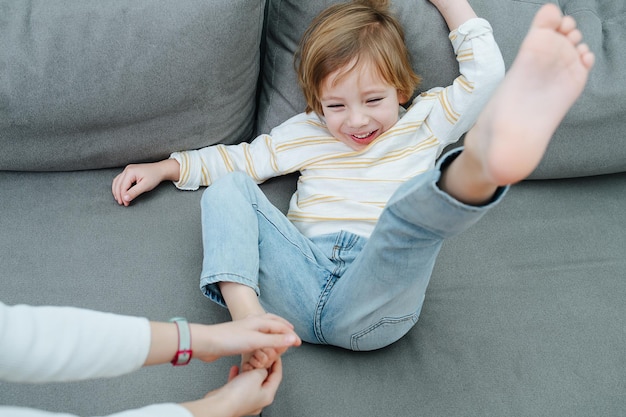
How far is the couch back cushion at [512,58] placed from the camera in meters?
1.31

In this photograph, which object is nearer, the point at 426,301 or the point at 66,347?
the point at 66,347

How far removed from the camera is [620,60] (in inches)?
54.1

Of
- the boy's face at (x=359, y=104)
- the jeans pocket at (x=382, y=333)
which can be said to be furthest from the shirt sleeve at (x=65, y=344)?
the boy's face at (x=359, y=104)

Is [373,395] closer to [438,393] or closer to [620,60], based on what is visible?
[438,393]

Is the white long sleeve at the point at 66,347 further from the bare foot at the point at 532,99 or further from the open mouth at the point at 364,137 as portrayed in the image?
the open mouth at the point at 364,137

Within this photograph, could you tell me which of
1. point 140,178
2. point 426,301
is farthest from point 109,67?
point 426,301

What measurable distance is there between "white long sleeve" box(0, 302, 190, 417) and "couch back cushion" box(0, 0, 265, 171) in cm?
64

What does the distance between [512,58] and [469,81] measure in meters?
0.18

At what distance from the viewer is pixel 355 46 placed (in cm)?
120

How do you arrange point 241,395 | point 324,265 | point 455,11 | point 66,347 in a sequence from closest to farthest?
point 66,347, point 241,395, point 324,265, point 455,11

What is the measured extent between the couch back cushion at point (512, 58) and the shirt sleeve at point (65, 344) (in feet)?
2.54

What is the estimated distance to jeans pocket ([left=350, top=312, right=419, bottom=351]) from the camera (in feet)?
3.46

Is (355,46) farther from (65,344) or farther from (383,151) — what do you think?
(65,344)

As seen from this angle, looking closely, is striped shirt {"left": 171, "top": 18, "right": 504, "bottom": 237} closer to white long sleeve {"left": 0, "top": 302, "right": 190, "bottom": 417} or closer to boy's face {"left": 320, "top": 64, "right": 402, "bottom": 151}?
boy's face {"left": 320, "top": 64, "right": 402, "bottom": 151}
